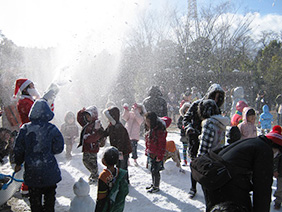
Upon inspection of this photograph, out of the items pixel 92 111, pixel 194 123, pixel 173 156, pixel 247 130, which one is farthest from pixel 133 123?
pixel 247 130

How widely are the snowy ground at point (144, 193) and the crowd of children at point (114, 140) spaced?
184mm

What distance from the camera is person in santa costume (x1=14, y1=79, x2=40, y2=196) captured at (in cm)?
394

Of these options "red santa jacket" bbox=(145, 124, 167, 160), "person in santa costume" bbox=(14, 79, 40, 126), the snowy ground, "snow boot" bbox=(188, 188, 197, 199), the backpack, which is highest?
"person in santa costume" bbox=(14, 79, 40, 126)

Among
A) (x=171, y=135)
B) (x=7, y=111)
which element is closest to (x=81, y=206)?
(x=7, y=111)

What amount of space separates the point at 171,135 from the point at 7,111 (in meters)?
5.54

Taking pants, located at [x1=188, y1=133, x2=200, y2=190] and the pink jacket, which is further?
the pink jacket

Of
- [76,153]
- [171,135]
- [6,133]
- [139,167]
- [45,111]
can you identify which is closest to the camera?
[45,111]

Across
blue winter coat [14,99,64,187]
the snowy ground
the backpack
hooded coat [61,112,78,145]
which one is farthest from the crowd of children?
hooded coat [61,112,78,145]

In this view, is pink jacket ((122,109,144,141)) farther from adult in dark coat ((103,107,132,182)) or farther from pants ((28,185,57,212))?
pants ((28,185,57,212))

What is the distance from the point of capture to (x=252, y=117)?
4.80m

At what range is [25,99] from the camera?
4.04 metres

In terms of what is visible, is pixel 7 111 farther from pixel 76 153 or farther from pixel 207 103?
pixel 207 103

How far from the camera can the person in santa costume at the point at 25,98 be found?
3955 mm

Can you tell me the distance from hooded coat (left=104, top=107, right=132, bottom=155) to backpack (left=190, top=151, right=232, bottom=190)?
7.56ft
